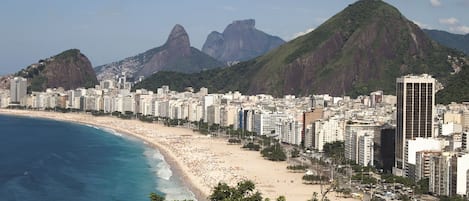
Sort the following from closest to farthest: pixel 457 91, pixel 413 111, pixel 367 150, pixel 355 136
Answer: pixel 413 111 → pixel 367 150 → pixel 355 136 → pixel 457 91

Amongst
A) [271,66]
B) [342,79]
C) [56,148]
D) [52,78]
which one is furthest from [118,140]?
[52,78]

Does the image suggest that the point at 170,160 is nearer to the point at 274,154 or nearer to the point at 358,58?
the point at 274,154

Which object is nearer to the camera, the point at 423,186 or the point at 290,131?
the point at 423,186

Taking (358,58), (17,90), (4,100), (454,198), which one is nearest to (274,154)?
(454,198)

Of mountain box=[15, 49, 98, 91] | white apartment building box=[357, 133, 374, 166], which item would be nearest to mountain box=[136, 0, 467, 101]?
mountain box=[15, 49, 98, 91]

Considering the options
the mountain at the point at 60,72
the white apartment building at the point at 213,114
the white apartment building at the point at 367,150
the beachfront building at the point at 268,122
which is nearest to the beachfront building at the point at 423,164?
the white apartment building at the point at 367,150
